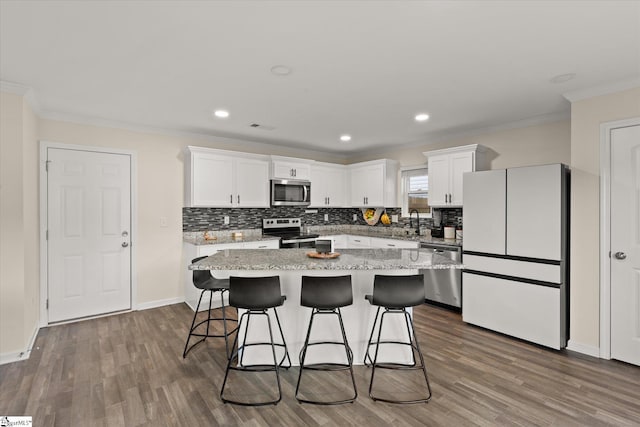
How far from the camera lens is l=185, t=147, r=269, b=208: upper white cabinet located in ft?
14.7

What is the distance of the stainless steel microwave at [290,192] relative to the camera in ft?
17.2

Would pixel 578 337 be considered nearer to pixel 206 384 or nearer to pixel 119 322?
pixel 206 384

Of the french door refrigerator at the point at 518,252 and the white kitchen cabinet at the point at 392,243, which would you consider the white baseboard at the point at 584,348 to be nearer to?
the french door refrigerator at the point at 518,252

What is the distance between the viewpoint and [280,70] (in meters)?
2.58

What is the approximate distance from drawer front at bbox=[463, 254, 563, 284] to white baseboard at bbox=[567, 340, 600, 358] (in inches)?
24.3

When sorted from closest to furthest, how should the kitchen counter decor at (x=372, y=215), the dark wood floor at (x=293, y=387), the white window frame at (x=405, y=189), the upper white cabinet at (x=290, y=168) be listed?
the dark wood floor at (x=293, y=387)
the upper white cabinet at (x=290, y=168)
the white window frame at (x=405, y=189)
the kitchen counter decor at (x=372, y=215)

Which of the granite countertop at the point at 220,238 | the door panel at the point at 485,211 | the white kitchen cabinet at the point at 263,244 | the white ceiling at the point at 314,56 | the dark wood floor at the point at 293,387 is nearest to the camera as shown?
the white ceiling at the point at 314,56

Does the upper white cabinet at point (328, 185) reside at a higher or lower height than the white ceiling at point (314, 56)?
lower

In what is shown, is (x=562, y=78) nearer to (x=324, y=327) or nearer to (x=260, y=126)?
(x=324, y=327)

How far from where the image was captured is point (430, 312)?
13.9 ft

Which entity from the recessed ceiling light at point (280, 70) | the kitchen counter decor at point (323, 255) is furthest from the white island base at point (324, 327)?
the recessed ceiling light at point (280, 70)

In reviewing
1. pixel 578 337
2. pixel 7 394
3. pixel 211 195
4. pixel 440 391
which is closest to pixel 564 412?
pixel 440 391

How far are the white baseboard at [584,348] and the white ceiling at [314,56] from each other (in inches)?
94.2

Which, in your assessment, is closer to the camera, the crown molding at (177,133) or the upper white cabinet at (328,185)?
the crown molding at (177,133)
